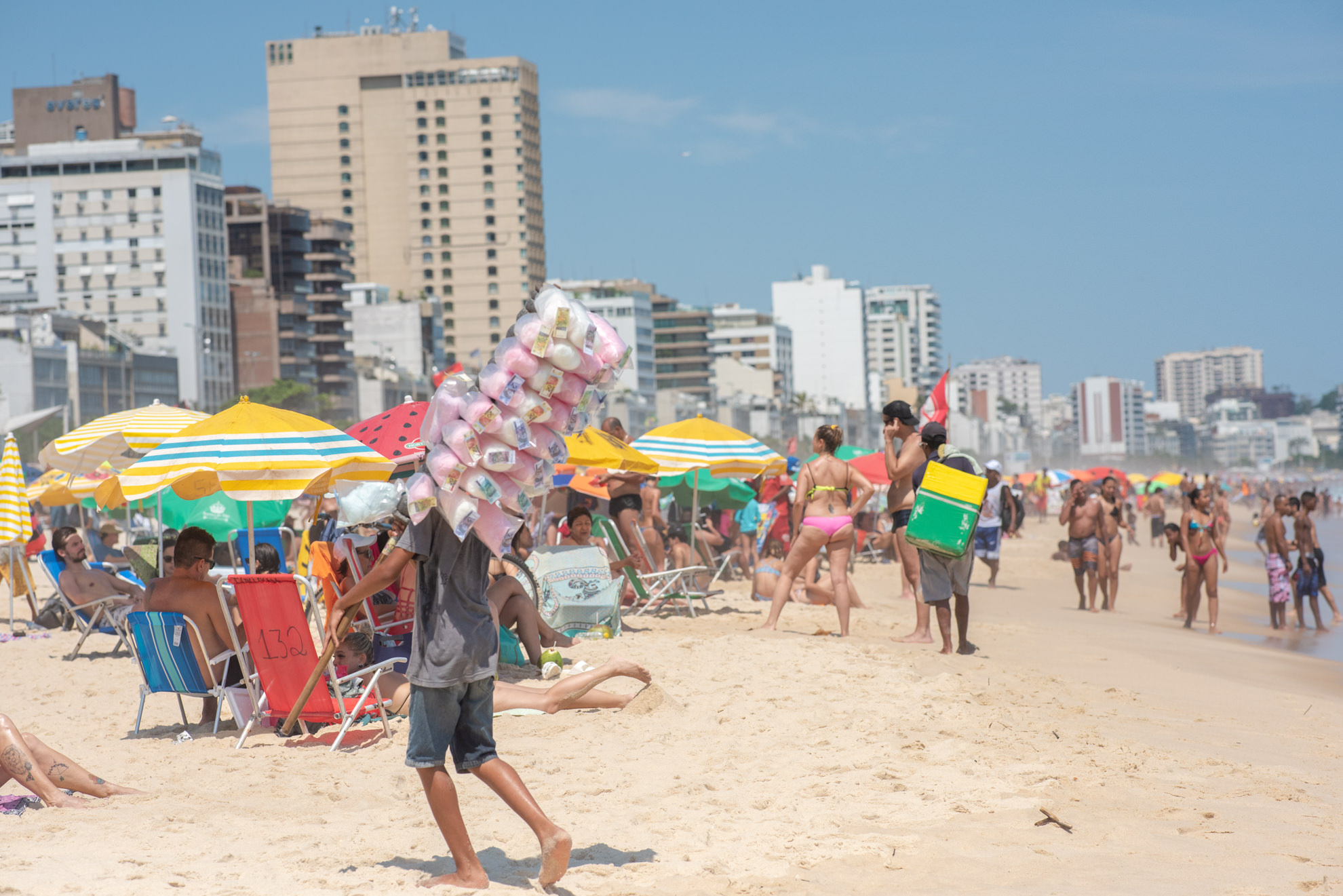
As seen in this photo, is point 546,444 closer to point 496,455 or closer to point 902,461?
point 496,455

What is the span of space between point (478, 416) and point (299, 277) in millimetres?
90848

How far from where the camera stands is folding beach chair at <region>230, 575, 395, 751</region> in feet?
19.8

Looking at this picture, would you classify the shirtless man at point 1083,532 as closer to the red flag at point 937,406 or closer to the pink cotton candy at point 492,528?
the red flag at point 937,406

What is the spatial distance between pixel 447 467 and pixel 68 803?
2262 millimetres

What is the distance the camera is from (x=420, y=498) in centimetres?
396

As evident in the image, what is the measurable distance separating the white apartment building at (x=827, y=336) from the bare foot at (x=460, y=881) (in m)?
149

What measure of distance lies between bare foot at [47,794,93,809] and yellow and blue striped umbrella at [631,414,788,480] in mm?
6157

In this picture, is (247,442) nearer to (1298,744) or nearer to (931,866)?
(931,866)

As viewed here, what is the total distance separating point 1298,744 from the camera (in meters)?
6.38

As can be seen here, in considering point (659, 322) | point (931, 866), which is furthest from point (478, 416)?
point (659, 322)

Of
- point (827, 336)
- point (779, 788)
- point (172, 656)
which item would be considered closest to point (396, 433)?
point (172, 656)

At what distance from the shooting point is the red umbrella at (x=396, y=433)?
8.27 metres

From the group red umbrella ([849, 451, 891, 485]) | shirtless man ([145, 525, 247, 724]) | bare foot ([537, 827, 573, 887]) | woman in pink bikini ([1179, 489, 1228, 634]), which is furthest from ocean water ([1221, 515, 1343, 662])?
bare foot ([537, 827, 573, 887])

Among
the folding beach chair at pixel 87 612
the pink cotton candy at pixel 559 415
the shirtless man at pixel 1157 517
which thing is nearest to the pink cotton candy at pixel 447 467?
the pink cotton candy at pixel 559 415
